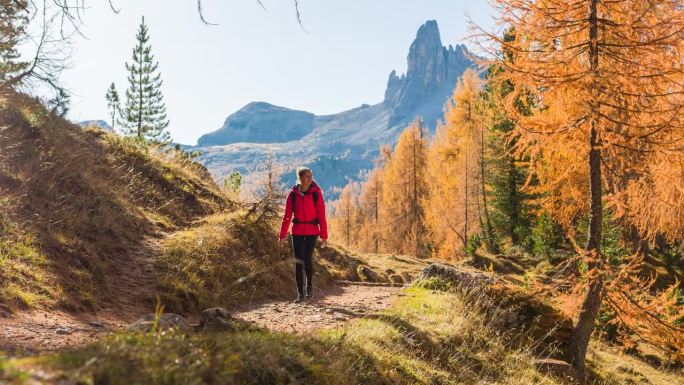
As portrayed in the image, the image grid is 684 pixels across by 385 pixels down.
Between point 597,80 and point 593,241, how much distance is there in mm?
2612

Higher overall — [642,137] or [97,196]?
[642,137]

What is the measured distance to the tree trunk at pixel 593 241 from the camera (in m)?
6.95

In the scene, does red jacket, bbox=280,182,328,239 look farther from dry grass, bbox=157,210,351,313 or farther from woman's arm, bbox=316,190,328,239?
dry grass, bbox=157,210,351,313

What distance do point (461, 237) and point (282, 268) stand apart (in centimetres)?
2156

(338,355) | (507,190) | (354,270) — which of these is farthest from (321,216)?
(507,190)

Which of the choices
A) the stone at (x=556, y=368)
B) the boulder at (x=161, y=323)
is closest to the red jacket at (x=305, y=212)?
the boulder at (x=161, y=323)

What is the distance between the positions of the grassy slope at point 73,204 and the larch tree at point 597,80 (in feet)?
24.4

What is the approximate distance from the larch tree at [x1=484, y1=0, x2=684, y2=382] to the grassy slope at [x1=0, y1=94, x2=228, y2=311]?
293 inches

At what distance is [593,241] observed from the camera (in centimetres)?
730

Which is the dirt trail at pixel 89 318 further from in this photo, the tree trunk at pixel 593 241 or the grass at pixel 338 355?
the tree trunk at pixel 593 241

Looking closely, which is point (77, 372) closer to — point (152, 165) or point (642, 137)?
point (642, 137)

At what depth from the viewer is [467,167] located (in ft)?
92.9

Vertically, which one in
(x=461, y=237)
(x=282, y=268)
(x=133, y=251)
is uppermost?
(x=133, y=251)

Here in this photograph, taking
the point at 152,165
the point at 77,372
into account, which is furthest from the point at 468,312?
the point at 152,165
